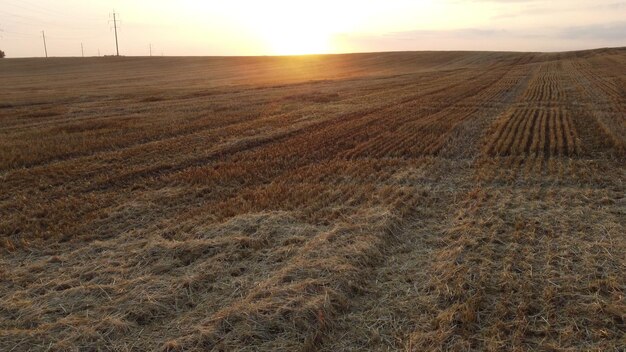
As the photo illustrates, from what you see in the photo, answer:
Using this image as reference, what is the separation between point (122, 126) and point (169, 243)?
14.7 m

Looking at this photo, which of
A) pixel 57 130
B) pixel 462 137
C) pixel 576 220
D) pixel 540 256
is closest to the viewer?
pixel 540 256

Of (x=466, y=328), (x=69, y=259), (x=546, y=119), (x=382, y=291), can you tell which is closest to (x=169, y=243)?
(x=69, y=259)

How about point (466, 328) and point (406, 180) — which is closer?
point (466, 328)

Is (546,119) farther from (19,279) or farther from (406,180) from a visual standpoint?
(19,279)

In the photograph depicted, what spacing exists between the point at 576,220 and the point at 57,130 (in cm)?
1915

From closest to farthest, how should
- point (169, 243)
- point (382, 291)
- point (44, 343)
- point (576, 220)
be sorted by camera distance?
1. point (44, 343)
2. point (382, 291)
3. point (169, 243)
4. point (576, 220)

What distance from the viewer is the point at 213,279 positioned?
6.48 meters

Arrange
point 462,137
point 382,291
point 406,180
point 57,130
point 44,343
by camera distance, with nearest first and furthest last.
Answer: point 44,343 → point 382,291 → point 406,180 → point 462,137 → point 57,130

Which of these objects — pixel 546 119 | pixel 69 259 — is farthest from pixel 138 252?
pixel 546 119

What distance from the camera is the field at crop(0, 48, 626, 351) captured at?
532 cm

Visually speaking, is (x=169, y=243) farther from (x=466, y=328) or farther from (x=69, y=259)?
(x=466, y=328)

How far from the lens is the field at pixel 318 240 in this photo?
5.32m

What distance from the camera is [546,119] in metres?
19.7

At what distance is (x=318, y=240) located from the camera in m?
7.61
